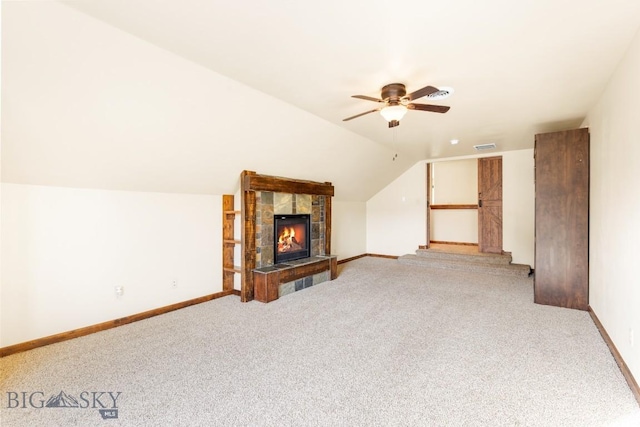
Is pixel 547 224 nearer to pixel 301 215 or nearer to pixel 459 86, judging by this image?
pixel 459 86

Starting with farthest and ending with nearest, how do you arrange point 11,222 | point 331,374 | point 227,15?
point 11,222 < point 331,374 < point 227,15

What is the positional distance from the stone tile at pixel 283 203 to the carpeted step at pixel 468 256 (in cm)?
360

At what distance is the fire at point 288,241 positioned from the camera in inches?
189

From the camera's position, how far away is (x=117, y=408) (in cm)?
189

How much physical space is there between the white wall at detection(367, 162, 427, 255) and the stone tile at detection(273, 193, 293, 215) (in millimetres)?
3446

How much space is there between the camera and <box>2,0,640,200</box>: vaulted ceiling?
1.84 metres

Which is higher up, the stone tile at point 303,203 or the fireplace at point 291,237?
the stone tile at point 303,203

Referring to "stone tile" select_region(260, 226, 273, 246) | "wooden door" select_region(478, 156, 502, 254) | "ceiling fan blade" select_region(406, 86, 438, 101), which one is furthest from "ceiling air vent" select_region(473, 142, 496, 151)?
"stone tile" select_region(260, 226, 273, 246)

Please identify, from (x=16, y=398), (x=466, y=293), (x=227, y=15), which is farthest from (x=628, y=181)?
(x=16, y=398)

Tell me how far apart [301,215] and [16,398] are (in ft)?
12.6

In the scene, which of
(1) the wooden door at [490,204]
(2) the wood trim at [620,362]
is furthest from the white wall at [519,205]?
(2) the wood trim at [620,362]

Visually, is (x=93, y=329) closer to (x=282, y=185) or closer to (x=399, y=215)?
(x=282, y=185)

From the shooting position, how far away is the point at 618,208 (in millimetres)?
2521

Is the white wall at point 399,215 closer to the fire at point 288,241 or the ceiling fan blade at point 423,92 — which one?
the fire at point 288,241
